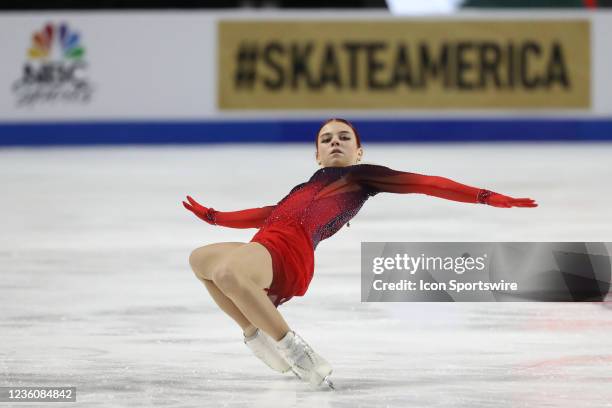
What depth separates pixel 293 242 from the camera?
2549 mm

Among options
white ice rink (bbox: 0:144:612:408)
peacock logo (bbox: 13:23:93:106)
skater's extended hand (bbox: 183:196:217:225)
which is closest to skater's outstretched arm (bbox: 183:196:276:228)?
skater's extended hand (bbox: 183:196:217:225)

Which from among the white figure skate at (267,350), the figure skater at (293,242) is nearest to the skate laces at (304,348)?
the figure skater at (293,242)

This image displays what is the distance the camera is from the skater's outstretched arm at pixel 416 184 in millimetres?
2527

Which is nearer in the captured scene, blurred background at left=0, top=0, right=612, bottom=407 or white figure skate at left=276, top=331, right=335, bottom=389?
white figure skate at left=276, top=331, right=335, bottom=389

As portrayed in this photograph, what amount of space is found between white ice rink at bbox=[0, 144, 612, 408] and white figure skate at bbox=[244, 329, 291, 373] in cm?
6

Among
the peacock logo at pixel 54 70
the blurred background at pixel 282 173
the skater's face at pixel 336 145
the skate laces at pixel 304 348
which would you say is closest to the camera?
the skate laces at pixel 304 348

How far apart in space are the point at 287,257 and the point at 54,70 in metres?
8.80

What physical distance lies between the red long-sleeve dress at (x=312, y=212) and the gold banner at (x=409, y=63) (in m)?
8.61

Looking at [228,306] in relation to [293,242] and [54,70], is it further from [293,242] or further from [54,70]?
[54,70]

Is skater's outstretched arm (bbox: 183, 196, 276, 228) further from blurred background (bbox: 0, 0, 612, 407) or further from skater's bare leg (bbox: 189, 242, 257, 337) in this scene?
blurred background (bbox: 0, 0, 612, 407)

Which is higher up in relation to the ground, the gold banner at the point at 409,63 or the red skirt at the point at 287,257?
the red skirt at the point at 287,257

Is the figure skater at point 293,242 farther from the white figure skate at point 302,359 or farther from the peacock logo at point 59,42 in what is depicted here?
the peacock logo at point 59,42

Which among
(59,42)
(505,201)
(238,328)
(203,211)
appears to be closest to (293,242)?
(203,211)

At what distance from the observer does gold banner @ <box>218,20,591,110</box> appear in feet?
37.0
